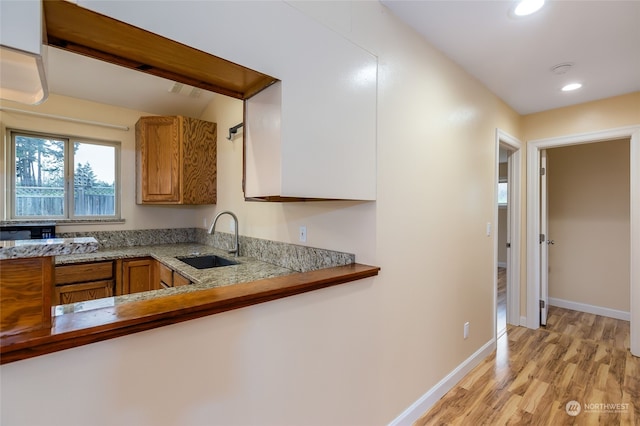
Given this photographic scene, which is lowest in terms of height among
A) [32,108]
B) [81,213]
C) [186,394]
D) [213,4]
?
[186,394]

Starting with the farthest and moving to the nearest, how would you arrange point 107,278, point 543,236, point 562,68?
1. point 543,236
2. point 107,278
3. point 562,68

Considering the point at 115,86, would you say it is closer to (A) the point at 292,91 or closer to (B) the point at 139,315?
(A) the point at 292,91

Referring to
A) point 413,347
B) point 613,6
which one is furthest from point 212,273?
point 613,6

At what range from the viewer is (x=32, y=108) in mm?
2713

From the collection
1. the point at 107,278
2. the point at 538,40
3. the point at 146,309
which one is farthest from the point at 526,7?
the point at 107,278

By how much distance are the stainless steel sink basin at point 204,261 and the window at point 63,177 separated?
4.08 feet

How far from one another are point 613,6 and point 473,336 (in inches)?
90.3

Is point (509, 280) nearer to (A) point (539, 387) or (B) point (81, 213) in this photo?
(A) point (539, 387)

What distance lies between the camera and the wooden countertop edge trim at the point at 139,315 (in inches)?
28.3

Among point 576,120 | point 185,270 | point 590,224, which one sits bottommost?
point 185,270

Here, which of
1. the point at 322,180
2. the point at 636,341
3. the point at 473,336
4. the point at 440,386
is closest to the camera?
the point at 322,180

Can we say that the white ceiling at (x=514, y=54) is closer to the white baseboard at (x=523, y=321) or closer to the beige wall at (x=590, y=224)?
the beige wall at (x=590, y=224)

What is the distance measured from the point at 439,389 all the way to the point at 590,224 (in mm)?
3158

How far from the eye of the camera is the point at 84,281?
2.58m
